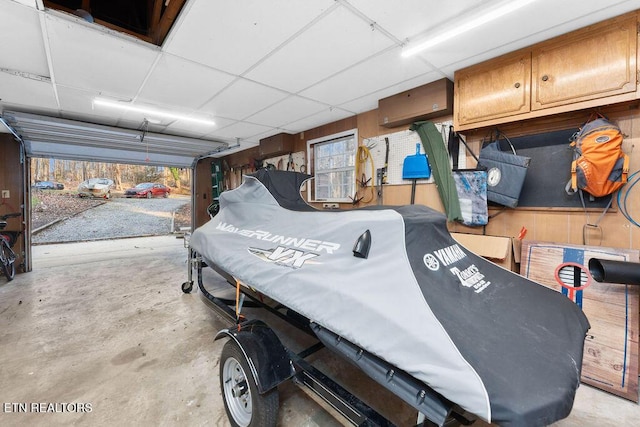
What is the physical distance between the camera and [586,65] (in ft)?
6.49

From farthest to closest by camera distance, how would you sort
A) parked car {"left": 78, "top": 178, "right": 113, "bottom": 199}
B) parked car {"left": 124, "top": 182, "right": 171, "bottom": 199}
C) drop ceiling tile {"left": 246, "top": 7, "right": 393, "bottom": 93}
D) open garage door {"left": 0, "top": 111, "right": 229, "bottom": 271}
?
parked car {"left": 124, "top": 182, "right": 171, "bottom": 199} → parked car {"left": 78, "top": 178, "right": 113, "bottom": 199} → open garage door {"left": 0, "top": 111, "right": 229, "bottom": 271} → drop ceiling tile {"left": 246, "top": 7, "right": 393, "bottom": 93}

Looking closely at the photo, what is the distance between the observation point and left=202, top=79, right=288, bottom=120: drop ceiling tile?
3074 millimetres

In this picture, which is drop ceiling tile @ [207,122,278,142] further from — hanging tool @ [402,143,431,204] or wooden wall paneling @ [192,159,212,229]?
hanging tool @ [402,143,431,204]

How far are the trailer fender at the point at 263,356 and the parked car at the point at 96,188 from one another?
417 inches

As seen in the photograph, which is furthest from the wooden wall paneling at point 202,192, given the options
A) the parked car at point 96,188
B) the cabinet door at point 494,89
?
the cabinet door at point 494,89

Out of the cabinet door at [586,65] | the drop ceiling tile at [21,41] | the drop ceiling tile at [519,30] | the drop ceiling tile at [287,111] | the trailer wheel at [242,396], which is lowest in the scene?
the trailer wheel at [242,396]

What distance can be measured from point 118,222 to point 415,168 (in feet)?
33.7

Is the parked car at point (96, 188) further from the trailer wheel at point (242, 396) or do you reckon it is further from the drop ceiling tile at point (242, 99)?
the trailer wheel at point (242, 396)

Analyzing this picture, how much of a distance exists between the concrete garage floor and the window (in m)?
2.38

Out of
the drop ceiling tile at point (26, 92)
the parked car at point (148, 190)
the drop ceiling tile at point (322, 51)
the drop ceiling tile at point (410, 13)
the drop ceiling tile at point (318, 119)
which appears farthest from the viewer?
the parked car at point (148, 190)

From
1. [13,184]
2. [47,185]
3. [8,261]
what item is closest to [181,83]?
[8,261]

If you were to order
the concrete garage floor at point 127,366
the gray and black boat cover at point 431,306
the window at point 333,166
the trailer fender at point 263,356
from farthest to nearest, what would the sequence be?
1. the window at point 333,166
2. the concrete garage floor at point 127,366
3. the trailer fender at point 263,356
4. the gray and black boat cover at point 431,306

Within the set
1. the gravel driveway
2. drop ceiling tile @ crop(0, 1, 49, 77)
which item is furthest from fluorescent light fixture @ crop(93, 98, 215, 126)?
the gravel driveway

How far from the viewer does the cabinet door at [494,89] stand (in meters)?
2.27
